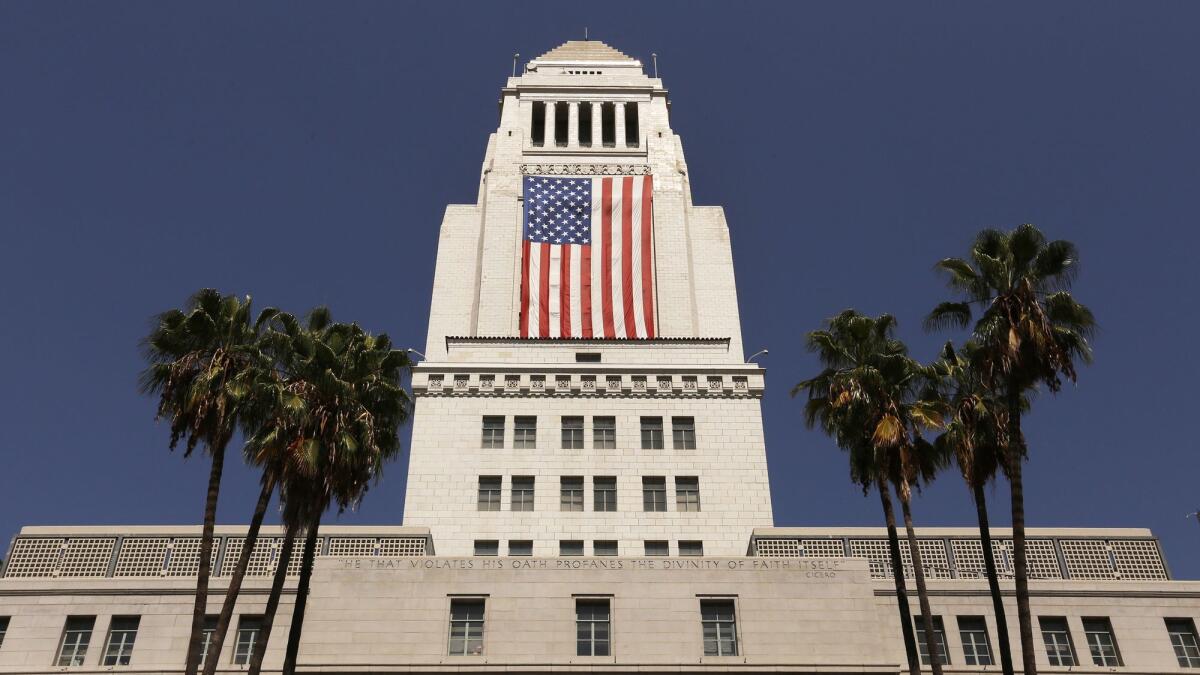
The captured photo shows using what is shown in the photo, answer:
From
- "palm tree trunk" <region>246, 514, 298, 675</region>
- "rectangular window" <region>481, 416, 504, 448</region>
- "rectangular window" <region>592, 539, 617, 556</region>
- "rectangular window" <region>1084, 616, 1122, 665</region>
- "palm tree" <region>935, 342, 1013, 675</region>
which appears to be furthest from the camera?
"rectangular window" <region>481, 416, 504, 448</region>

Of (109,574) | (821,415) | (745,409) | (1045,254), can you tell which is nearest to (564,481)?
(745,409)

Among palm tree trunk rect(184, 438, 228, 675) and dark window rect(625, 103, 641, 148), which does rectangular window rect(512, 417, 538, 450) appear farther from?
dark window rect(625, 103, 641, 148)

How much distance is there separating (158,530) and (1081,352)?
29.7 meters

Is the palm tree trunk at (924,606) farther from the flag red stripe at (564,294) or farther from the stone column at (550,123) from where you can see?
the stone column at (550,123)

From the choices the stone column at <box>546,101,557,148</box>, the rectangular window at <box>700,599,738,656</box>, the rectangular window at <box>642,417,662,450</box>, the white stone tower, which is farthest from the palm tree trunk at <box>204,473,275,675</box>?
the stone column at <box>546,101,557,148</box>

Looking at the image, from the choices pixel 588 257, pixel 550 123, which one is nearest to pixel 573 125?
pixel 550 123

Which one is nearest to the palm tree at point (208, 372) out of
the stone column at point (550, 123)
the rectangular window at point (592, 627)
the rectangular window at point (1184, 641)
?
the rectangular window at point (592, 627)

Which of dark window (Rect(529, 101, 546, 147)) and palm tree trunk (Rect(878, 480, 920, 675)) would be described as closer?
palm tree trunk (Rect(878, 480, 920, 675))

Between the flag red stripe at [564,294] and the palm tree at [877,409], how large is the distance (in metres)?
20.4

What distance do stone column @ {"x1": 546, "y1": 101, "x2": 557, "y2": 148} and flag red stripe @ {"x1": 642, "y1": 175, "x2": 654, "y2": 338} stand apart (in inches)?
287

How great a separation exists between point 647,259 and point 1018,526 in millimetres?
31621

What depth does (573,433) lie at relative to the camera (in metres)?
46.4

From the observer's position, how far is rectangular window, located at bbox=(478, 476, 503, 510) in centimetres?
4366

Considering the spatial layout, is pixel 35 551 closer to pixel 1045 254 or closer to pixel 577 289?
pixel 577 289
